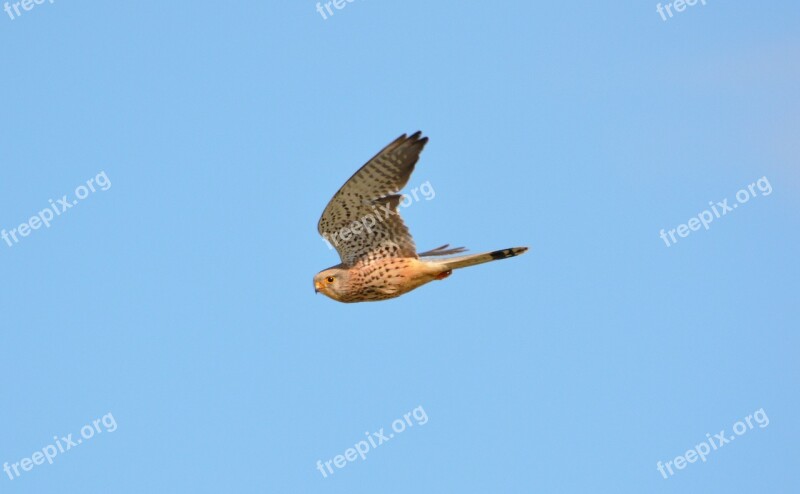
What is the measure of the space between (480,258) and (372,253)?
1168 millimetres

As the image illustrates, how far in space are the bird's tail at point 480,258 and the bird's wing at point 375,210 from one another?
0.47 meters

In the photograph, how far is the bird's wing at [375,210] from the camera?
11.5 meters

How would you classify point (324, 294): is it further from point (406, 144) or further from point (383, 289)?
point (406, 144)

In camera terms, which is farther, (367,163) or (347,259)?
(347,259)

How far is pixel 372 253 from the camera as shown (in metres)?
12.3

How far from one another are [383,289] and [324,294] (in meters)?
0.60

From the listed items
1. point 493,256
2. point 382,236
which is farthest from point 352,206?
point 493,256

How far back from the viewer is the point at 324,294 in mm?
12281

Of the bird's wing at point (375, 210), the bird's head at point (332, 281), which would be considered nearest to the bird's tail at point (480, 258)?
the bird's wing at point (375, 210)

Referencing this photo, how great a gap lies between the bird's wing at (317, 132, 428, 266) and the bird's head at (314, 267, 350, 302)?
0.22 m

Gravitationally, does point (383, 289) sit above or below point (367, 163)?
below

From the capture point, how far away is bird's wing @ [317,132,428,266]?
11508 mm

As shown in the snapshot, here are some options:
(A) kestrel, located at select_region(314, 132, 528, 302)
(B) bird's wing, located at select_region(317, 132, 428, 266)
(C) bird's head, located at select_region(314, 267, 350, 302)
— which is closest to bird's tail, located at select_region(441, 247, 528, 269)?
(A) kestrel, located at select_region(314, 132, 528, 302)

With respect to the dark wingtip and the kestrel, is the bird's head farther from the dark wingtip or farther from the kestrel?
the dark wingtip
